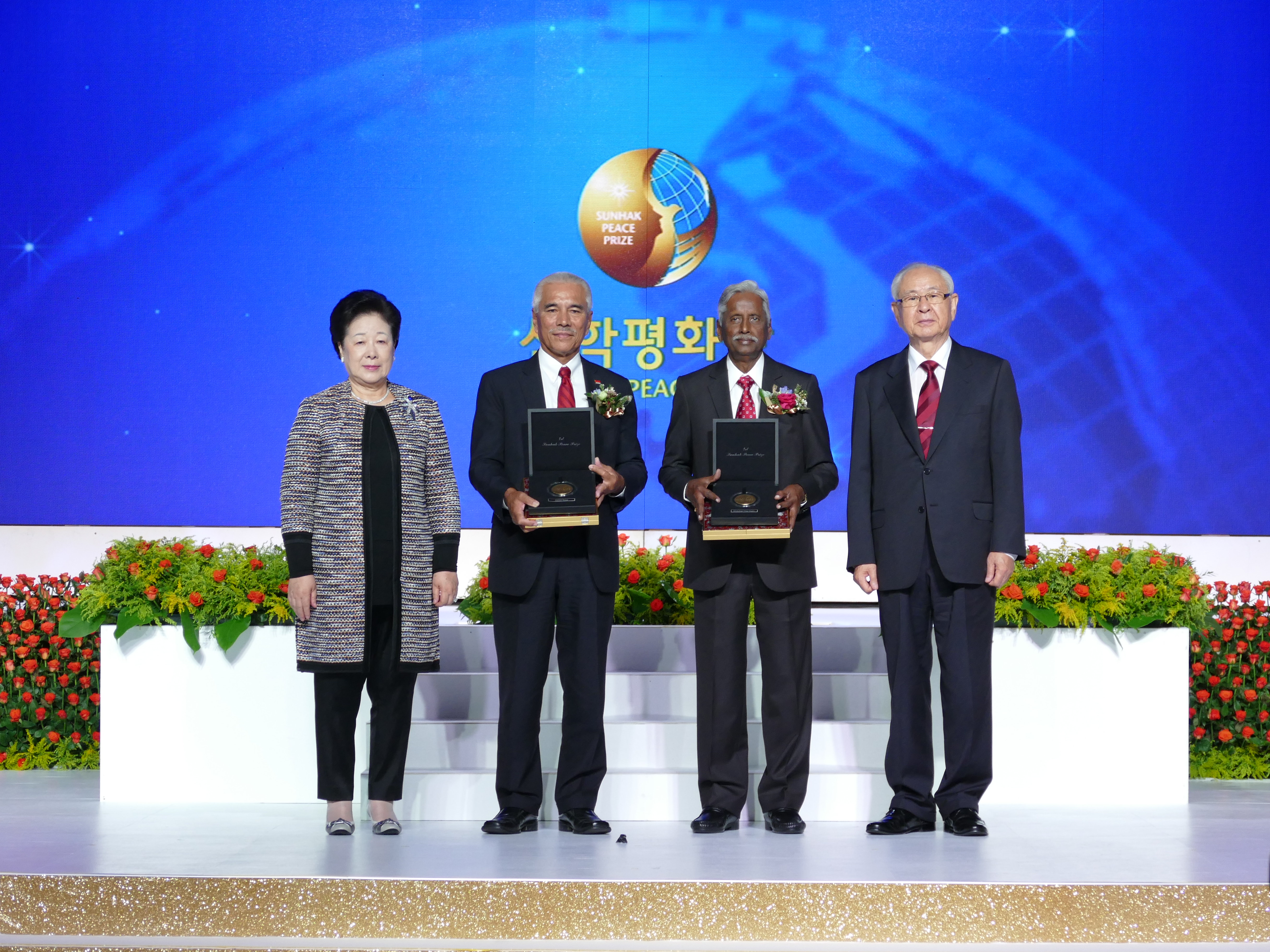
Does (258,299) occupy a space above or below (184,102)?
below

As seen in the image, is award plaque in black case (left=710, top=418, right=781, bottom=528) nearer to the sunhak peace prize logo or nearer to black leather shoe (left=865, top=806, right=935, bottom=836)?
black leather shoe (left=865, top=806, right=935, bottom=836)

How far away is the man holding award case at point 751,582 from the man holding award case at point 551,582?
242 millimetres

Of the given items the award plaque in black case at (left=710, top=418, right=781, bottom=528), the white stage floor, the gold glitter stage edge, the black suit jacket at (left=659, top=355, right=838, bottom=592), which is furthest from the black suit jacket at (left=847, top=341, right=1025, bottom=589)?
the gold glitter stage edge

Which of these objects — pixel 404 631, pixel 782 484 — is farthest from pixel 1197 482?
pixel 404 631

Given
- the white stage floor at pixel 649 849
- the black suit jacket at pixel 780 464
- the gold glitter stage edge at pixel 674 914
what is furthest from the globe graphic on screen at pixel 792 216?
the gold glitter stage edge at pixel 674 914

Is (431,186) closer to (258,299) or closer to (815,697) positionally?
(258,299)

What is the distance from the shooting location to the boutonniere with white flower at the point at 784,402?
132 inches

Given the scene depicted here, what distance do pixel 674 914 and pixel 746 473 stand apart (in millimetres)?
1163

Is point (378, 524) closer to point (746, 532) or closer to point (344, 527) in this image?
point (344, 527)

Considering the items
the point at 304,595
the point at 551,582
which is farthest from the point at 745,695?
the point at 304,595

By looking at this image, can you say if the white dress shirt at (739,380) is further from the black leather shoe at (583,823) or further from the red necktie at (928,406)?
the black leather shoe at (583,823)

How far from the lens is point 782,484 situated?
3.39 metres

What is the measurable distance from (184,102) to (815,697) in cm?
441

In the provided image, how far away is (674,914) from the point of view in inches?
106
